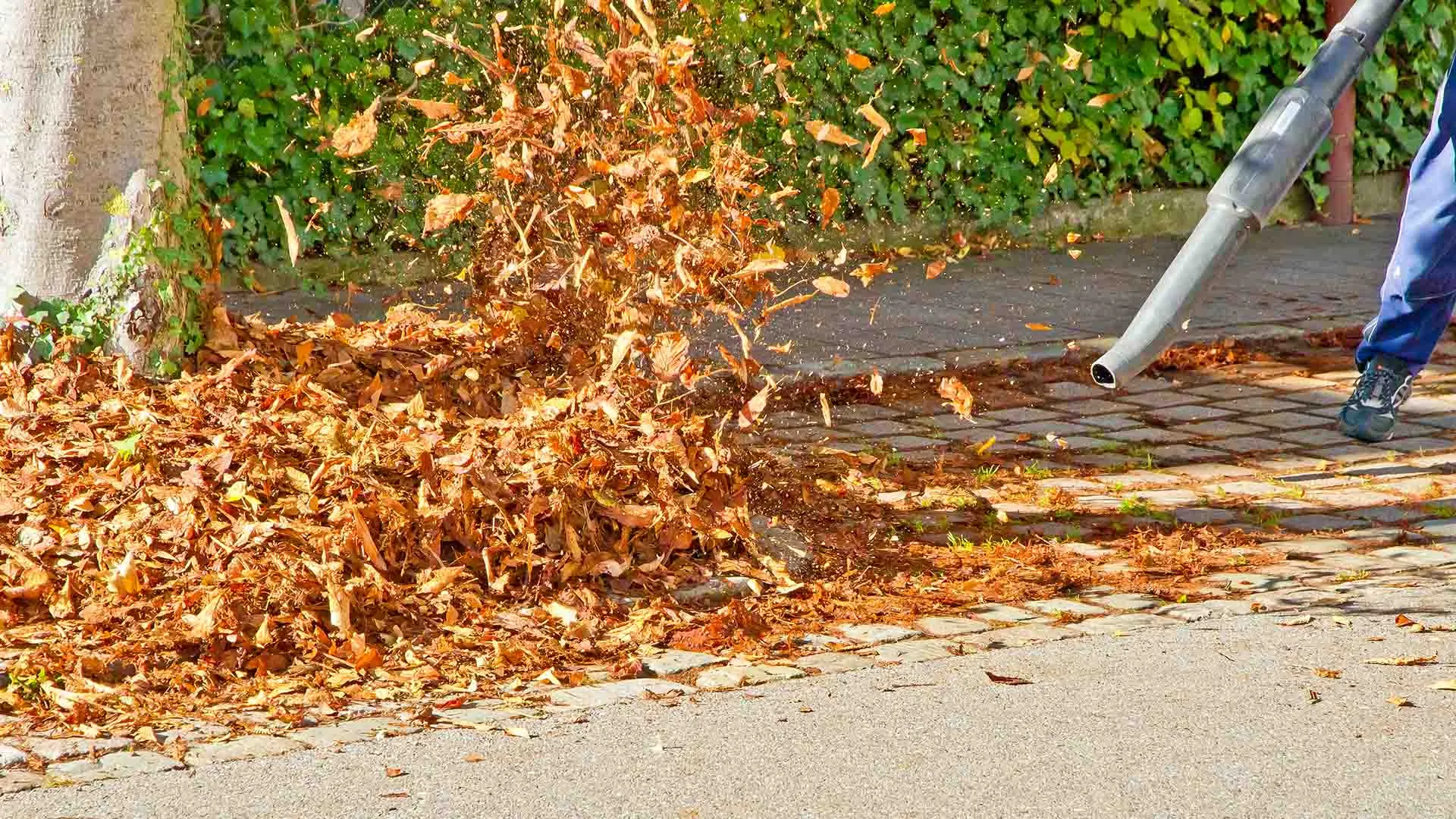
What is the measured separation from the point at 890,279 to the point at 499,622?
5.46 m

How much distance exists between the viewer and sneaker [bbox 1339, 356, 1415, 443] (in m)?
6.38

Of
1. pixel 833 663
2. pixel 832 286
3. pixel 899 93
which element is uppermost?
pixel 899 93

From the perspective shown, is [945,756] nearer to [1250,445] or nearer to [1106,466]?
[1106,466]

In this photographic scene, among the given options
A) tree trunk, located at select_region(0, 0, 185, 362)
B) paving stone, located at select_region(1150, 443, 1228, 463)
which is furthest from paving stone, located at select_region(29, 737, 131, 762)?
paving stone, located at select_region(1150, 443, 1228, 463)

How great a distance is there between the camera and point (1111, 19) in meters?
10.4

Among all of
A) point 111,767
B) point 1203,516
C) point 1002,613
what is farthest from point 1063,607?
point 111,767

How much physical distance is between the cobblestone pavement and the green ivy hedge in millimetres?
708

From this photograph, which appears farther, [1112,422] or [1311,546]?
[1112,422]

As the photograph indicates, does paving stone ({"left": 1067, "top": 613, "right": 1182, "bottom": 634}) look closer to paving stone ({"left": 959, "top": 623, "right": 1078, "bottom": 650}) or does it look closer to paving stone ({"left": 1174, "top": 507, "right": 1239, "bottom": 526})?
paving stone ({"left": 959, "top": 623, "right": 1078, "bottom": 650})

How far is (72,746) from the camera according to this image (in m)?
3.58

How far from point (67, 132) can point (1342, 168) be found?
839cm

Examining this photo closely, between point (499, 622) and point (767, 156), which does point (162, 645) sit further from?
point (767, 156)

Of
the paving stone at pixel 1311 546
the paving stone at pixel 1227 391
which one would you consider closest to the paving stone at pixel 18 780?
the paving stone at pixel 1311 546

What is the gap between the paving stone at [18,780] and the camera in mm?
3369
